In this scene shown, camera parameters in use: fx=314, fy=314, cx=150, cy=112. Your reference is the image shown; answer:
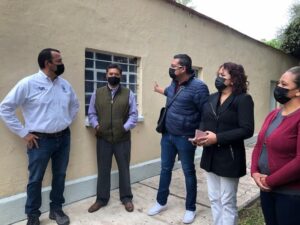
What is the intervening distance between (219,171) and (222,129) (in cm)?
41

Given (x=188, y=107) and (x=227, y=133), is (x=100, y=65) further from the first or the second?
(x=227, y=133)

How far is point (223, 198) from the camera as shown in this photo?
121 inches

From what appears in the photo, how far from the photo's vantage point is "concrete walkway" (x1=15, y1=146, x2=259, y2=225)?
150 inches

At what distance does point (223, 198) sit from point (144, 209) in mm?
1403

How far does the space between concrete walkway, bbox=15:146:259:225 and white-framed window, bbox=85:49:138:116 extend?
1394 millimetres

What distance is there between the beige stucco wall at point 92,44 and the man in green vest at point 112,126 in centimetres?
38

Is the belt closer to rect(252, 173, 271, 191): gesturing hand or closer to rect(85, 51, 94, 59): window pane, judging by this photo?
rect(85, 51, 94, 59): window pane

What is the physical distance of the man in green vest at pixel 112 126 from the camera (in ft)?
13.2

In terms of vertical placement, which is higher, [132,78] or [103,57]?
[103,57]

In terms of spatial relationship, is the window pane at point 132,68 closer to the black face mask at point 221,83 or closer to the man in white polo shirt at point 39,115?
the man in white polo shirt at point 39,115

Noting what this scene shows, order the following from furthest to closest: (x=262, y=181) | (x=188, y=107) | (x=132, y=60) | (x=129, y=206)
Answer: (x=132, y=60) < (x=129, y=206) < (x=188, y=107) < (x=262, y=181)

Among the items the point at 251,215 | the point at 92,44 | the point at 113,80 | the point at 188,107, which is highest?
the point at 92,44

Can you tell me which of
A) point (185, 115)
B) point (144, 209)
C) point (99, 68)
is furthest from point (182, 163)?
point (99, 68)

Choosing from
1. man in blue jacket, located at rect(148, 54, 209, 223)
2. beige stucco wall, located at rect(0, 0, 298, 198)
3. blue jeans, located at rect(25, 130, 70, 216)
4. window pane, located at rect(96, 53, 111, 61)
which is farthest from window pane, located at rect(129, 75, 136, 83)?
blue jeans, located at rect(25, 130, 70, 216)
